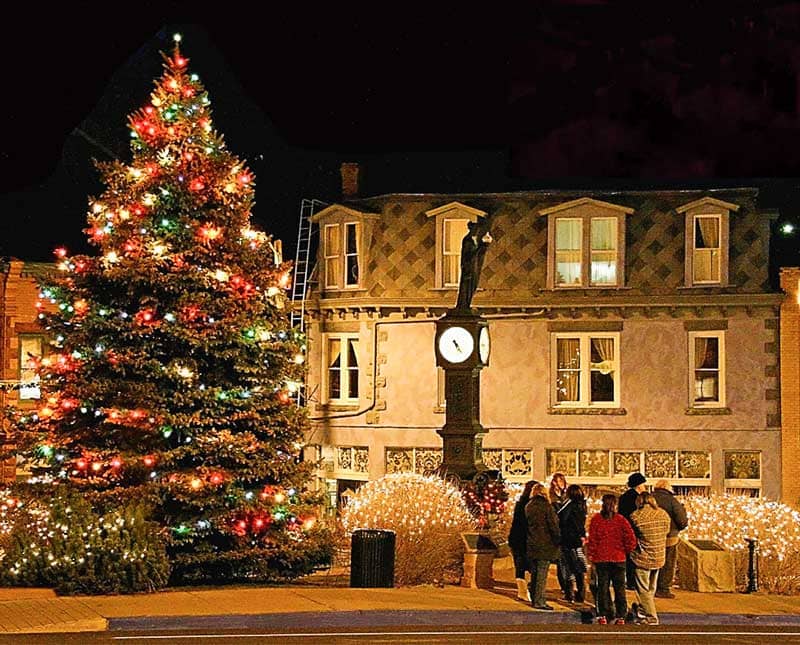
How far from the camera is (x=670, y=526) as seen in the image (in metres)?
20.9

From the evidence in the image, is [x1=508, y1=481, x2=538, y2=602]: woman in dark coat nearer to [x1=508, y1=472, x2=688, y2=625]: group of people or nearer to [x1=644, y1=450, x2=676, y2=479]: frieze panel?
[x1=508, y1=472, x2=688, y2=625]: group of people

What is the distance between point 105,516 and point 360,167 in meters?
20.4

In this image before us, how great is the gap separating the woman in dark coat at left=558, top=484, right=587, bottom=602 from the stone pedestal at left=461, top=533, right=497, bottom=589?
1.46 m

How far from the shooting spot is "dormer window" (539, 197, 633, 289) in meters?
36.5

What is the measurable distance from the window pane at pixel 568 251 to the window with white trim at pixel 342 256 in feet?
17.3

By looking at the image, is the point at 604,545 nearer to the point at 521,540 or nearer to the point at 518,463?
the point at 521,540

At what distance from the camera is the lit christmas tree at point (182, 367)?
71.8 feet

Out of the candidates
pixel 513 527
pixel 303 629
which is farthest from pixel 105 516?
pixel 513 527

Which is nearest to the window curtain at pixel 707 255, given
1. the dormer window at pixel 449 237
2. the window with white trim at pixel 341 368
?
the dormer window at pixel 449 237

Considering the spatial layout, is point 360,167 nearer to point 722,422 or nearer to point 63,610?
point 722,422

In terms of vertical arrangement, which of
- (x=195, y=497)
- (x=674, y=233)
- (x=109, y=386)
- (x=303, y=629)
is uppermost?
(x=674, y=233)

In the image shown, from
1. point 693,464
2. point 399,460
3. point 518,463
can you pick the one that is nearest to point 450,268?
point 399,460

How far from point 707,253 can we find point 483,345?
12090 mm

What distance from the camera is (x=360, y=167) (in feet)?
131
